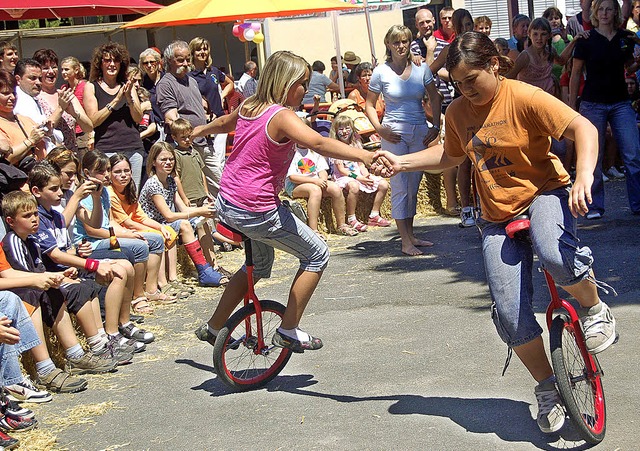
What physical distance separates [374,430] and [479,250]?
5.09 meters

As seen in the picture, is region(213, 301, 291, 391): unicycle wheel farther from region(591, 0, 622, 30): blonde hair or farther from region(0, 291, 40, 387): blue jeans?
region(591, 0, 622, 30): blonde hair

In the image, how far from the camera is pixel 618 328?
6.68m

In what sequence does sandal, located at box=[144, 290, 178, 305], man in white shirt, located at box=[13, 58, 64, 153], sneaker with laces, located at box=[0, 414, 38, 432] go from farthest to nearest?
1. man in white shirt, located at box=[13, 58, 64, 153]
2. sandal, located at box=[144, 290, 178, 305]
3. sneaker with laces, located at box=[0, 414, 38, 432]

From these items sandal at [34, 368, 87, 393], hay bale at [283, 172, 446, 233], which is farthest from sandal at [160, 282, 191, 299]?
hay bale at [283, 172, 446, 233]

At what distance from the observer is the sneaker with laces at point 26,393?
6.35 meters

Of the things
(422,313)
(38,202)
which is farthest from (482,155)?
(38,202)

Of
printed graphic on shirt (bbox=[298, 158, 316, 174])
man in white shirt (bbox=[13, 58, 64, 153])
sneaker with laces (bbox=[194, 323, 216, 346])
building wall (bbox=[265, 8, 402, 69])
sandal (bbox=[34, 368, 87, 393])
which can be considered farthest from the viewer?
building wall (bbox=[265, 8, 402, 69])

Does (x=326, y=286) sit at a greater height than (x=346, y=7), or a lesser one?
lesser

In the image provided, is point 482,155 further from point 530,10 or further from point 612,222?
point 530,10

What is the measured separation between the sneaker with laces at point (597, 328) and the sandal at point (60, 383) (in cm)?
341

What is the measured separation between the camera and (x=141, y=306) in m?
8.78

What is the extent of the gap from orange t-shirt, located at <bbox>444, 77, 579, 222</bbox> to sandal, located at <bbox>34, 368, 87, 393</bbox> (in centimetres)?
312

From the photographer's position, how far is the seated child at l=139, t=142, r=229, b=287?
379 inches

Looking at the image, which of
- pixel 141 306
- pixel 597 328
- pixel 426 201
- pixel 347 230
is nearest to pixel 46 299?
pixel 141 306
